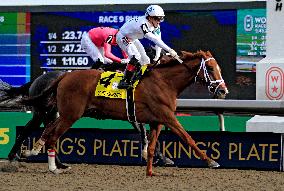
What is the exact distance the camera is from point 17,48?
943 inches

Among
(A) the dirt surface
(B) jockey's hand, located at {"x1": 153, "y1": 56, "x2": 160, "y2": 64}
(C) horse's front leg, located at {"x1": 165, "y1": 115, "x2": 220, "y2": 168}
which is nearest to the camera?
(A) the dirt surface

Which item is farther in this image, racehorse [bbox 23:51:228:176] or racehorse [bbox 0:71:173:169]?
racehorse [bbox 0:71:173:169]

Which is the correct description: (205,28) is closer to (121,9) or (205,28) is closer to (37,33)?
(121,9)

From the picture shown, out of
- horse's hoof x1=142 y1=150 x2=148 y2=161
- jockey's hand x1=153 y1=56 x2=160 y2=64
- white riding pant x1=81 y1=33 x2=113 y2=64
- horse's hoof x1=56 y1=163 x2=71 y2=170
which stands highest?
white riding pant x1=81 y1=33 x2=113 y2=64

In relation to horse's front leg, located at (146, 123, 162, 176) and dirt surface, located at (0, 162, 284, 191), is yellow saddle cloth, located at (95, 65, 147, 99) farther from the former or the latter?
dirt surface, located at (0, 162, 284, 191)

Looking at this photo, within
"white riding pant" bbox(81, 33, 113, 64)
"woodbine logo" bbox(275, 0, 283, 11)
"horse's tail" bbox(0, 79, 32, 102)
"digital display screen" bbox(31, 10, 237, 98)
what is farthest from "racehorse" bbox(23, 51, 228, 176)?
"digital display screen" bbox(31, 10, 237, 98)

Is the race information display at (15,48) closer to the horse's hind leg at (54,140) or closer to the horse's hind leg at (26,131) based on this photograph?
the horse's hind leg at (26,131)

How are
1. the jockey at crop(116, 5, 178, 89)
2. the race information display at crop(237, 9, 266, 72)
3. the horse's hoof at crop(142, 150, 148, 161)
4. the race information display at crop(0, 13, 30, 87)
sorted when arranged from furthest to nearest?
the race information display at crop(0, 13, 30, 87) → the race information display at crop(237, 9, 266, 72) → the horse's hoof at crop(142, 150, 148, 161) → the jockey at crop(116, 5, 178, 89)

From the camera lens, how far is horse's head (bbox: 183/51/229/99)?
11.2 metres

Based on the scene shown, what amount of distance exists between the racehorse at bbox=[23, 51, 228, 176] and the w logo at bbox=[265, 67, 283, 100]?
3.15 m

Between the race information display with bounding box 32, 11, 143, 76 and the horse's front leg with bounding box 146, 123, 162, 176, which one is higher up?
the race information display with bounding box 32, 11, 143, 76

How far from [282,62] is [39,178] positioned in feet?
16.8

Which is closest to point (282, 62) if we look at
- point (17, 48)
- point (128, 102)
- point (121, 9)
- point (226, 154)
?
point (226, 154)

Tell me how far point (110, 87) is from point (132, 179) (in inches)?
51.6
